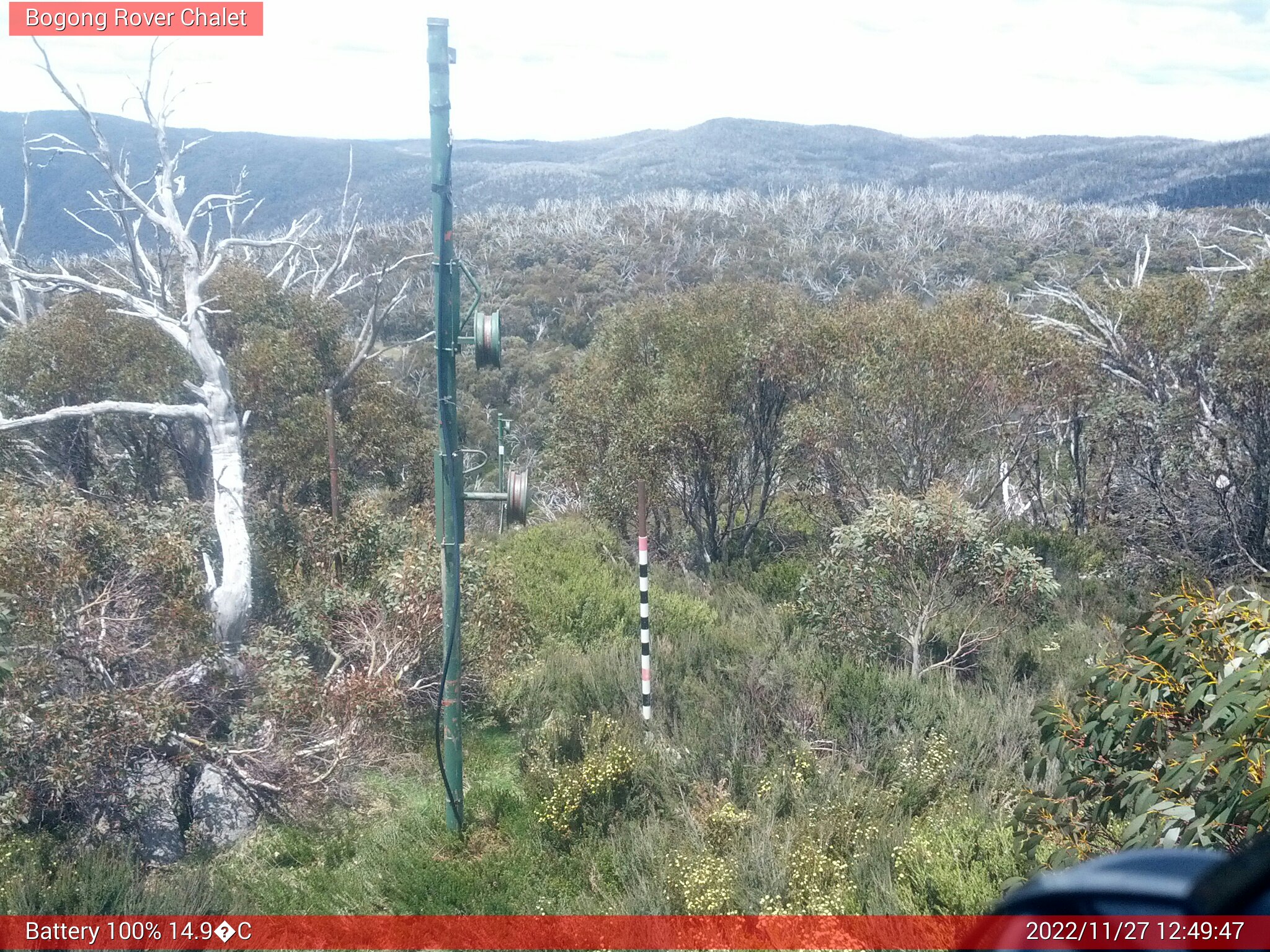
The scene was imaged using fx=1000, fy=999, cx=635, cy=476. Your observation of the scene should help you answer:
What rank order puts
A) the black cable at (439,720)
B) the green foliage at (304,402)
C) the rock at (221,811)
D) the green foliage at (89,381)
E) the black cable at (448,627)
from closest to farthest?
the black cable at (448,627) → the black cable at (439,720) → the rock at (221,811) → the green foliage at (89,381) → the green foliage at (304,402)

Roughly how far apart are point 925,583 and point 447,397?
5.64 meters

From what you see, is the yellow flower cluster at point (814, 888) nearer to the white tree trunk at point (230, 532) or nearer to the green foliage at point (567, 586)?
the green foliage at point (567, 586)

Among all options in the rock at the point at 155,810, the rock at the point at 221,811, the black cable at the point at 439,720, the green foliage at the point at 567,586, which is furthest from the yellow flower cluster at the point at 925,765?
the rock at the point at 155,810

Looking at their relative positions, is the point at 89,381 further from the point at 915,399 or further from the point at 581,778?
the point at 915,399

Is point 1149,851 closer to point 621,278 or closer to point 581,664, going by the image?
point 581,664

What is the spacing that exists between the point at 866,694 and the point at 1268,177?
73154mm

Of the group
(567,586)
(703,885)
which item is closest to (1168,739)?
(703,885)

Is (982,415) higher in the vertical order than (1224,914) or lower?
lower

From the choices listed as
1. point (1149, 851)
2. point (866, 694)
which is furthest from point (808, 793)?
point (1149, 851)

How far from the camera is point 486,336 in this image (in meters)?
5.68

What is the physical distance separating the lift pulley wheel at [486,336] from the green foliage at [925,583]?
5.09 meters

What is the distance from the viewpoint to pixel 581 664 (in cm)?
880

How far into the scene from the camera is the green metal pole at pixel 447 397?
5574 mm

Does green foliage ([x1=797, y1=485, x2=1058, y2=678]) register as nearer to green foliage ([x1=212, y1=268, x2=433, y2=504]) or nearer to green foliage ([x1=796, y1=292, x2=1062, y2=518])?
green foliage ([x1=796, y1=292, x2=1062, y2=518])
